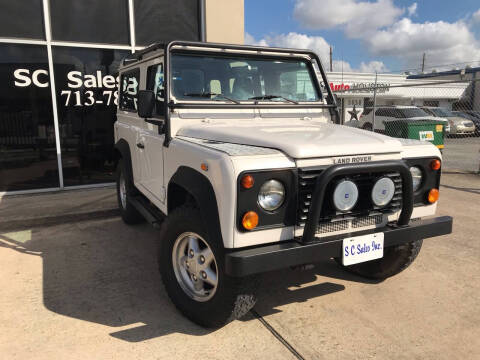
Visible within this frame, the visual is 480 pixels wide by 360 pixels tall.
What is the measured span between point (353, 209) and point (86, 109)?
602cm

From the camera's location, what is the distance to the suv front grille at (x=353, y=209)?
2348 mm

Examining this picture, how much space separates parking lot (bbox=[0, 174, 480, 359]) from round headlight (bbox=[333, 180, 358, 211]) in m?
0.92

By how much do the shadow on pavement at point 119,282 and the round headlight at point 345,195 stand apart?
1.06 m

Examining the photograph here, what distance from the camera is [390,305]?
303 cm

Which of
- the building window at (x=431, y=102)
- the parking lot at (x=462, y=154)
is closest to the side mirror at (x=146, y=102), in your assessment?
the parking lot at (x=462, y=154)

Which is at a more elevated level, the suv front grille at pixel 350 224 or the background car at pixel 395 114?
the background car at pixel 395 114

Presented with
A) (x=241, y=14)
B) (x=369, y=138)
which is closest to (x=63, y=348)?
(x=369, y=138)

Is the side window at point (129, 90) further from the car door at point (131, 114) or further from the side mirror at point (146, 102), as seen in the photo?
the side mirror at point (146, 102)

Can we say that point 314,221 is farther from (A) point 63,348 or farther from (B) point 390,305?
(A) point 63,348

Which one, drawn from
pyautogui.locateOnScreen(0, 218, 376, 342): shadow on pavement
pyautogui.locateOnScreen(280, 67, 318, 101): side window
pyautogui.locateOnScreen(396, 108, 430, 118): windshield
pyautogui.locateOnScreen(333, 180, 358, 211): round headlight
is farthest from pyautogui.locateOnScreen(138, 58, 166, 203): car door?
pyautogui.locateOnScreen(396, 108, 430, 118): windshield

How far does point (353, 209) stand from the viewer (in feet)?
8.31

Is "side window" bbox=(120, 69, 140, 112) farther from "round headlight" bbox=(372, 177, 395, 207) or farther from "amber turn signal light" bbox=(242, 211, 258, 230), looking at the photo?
"round headlight" bbox=(372, 177, 395, 207)

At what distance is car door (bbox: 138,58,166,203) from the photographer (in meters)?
3.35

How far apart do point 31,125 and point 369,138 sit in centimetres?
610
